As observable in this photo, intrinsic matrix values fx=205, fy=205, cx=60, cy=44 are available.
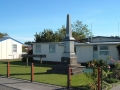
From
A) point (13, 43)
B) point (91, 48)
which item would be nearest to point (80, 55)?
point (91, 48)

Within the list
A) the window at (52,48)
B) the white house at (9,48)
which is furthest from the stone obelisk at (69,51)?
the white house at (9,48)

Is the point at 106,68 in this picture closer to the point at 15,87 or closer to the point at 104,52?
the point at 15,87

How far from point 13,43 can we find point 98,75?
3027 centimetres

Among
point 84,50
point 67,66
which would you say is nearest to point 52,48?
point 84,50

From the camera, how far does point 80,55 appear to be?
2634cm

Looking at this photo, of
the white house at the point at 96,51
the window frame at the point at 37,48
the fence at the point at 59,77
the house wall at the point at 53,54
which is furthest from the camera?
the window frame at the point at 37,48

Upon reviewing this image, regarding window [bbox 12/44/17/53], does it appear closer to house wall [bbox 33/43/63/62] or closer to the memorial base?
house wall [bbox 33/43/63/62]

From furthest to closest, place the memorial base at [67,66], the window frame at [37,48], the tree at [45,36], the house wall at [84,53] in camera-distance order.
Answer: the tree at [45,36], the window frame at [37,48], the house wall at [84,53], the memorial base at [67,66]

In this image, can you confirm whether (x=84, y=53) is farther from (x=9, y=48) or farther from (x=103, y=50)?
(x=9, y=48)

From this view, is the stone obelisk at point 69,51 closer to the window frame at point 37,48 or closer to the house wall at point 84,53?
the house wall at point 84,53

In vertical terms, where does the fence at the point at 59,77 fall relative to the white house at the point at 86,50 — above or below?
below

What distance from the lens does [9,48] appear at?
36.5 m

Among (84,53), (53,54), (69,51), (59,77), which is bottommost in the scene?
(59,77)

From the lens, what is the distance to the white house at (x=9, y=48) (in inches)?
1403
